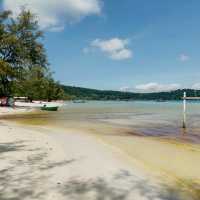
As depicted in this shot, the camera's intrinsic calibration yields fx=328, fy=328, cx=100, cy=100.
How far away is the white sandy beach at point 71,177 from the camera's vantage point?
6.48m

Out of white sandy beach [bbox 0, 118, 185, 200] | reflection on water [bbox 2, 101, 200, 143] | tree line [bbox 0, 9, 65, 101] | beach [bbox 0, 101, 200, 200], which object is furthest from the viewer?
tree line [bbox 0, 9, 65, 101]

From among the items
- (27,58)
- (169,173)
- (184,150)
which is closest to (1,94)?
(27,58)

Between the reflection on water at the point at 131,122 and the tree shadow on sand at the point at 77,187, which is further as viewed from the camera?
the reflection on water at the point at 131,122

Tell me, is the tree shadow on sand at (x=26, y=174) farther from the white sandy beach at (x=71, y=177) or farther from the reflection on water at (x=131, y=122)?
the reflection on water at (x=131, y=122)

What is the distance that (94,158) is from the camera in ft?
34.3

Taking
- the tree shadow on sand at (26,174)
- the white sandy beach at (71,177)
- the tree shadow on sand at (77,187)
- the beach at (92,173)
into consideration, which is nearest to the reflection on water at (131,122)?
the beach at (92,173)

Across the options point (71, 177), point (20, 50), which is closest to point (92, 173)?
point (71, 177)

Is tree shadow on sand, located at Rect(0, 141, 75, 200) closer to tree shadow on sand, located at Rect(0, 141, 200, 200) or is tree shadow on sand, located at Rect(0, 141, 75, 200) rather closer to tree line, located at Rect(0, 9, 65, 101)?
tree shadow on sand, located at Rect(0, 141, 200, 200)

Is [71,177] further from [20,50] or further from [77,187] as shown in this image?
[20,50]

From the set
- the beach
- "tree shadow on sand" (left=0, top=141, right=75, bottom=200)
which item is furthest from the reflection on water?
"tree shadow on sand" (left=0, top=141, right=75, bottom=200)

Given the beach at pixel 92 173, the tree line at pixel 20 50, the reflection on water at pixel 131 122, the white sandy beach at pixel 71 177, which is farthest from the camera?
the tree line at pixel 20 50

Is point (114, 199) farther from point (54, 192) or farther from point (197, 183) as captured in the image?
point (197, 183)

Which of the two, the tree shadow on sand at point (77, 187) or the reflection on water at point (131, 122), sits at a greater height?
the tree shadow on sand at point (77, 187)

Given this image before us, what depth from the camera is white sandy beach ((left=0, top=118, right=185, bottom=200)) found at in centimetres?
648
